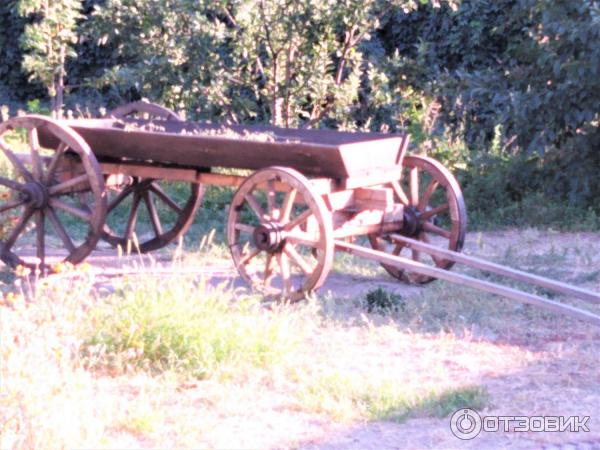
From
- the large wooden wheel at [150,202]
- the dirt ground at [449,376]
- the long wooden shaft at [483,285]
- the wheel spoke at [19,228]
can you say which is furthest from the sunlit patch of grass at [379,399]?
the large wooden wheel at [150,202]

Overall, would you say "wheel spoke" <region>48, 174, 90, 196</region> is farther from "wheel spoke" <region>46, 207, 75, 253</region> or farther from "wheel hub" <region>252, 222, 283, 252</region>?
"wheel hub" <region>252, 222, 283, 252</region>

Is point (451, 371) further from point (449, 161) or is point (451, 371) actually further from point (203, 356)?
point (449, 161)

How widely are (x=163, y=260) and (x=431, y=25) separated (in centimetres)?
638

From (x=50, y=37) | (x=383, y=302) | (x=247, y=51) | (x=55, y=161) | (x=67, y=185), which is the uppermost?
(x=50, y=37)

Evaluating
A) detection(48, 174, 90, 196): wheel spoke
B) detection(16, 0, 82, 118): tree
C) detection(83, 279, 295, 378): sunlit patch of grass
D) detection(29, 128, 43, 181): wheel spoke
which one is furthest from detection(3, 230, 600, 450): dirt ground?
detection(16, 0, 82, 118): tree

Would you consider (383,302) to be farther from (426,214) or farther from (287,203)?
(426,214)

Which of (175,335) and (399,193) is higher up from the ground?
(399,193)

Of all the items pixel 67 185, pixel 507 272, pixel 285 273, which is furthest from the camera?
pixel 67 185

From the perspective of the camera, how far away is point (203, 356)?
5.30 m

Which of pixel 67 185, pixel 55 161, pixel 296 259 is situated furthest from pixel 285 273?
pixel 55 161

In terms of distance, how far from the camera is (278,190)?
6867 mm

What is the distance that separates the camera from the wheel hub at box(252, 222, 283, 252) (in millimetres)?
6770
